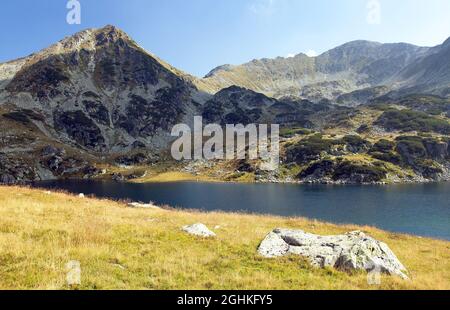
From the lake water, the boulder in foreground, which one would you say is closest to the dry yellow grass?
the boulder in foreground

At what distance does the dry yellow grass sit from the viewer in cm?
1355

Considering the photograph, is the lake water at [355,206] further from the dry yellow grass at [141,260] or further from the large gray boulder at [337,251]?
the large gray boulder at [337,251]

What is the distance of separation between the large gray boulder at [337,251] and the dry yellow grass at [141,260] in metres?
0.76

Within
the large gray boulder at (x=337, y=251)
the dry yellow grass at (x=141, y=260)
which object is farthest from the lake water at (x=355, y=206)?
the large gray boulder at (x=337, y=251)

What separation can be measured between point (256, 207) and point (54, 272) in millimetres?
114504

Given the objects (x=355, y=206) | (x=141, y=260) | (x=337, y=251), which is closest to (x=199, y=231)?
(x=141, y=260)

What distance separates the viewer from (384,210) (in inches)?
4545

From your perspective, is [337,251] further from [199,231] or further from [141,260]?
[141,260]

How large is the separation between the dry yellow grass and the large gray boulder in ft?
2.50

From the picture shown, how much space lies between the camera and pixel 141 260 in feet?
53.3

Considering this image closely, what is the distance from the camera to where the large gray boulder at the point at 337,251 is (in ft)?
56.2

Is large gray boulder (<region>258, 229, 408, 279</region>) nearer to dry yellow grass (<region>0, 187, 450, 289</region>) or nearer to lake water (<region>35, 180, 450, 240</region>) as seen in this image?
dry yellow grass (<region>0, 187, 450, 289</region>)
